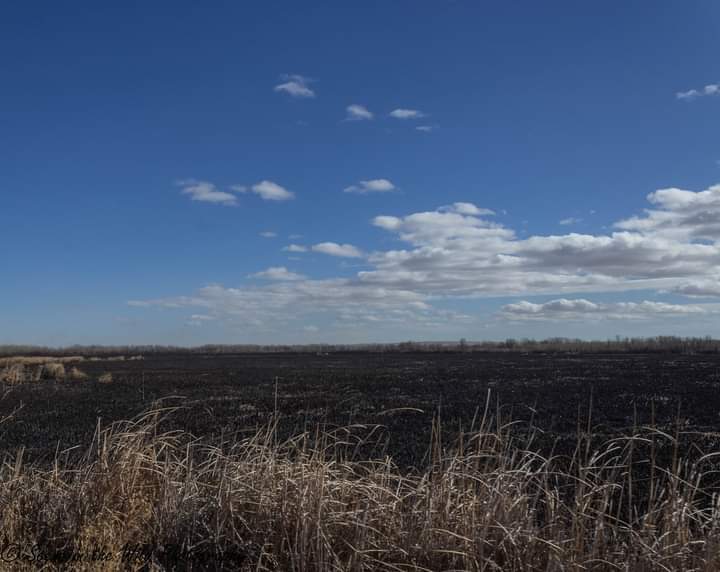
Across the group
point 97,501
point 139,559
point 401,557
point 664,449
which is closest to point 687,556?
point 401,557

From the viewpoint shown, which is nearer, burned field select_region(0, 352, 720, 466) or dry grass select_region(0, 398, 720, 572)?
dry grass select_region(0, 398, 720, 572)

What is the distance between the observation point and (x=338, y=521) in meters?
5.01

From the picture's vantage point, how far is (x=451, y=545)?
464 cm

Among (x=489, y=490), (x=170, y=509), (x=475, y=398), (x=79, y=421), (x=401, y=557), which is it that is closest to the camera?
(x=401, y=557)

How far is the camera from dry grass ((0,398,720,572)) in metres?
4.43

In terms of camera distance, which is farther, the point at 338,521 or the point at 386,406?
the point at 386,406

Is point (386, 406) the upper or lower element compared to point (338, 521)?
lower

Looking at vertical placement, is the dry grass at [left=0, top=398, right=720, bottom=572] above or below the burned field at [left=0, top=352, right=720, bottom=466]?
above

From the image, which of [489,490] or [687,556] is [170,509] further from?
[687,556]

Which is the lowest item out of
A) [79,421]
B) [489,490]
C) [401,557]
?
[79,421]

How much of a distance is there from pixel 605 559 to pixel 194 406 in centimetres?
1941

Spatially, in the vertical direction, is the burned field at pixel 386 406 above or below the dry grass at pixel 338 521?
below

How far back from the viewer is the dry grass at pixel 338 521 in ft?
14.5

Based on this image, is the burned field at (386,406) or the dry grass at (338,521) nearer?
the dry grass at (338,521)
